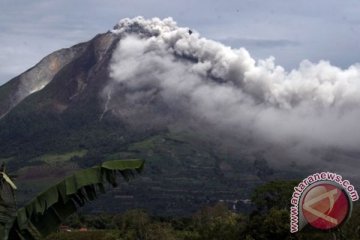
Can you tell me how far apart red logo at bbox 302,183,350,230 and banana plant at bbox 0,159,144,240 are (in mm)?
13408

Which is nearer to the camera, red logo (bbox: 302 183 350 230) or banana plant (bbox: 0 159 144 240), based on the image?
banana plant (bbox: 0 159 144 240)

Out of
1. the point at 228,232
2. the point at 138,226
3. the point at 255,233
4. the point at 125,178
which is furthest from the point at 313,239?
the point at 138,226

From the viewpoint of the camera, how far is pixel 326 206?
77.9ft

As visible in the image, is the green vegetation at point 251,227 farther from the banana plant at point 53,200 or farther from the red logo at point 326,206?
the banana plant at point 53,200

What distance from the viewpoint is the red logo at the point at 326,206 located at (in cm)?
2350

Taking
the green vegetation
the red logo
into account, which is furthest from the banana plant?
the green vegetation

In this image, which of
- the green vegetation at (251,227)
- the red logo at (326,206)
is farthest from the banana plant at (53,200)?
the green vegetation at (251,227)

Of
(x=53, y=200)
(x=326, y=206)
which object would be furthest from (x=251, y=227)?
(x=53, y=200)

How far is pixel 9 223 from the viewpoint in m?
11.5

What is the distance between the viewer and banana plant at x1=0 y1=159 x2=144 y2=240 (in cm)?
1134

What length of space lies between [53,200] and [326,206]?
14577 mm

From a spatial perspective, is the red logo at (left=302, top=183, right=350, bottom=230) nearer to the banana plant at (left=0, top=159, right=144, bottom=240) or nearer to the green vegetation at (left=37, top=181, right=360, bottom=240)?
the green vegetation at (left=37, top=181, right=360, bottom=240)

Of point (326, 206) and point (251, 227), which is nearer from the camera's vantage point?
point (326, 206)

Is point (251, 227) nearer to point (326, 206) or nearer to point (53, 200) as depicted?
point (326, 206)
